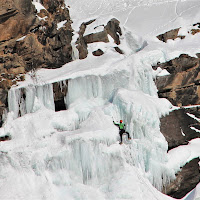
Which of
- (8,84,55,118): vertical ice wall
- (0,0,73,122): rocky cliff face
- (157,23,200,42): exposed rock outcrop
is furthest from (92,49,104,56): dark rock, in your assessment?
(8,84,55,118): vertical ice wall

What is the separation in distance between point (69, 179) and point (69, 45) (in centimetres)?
848

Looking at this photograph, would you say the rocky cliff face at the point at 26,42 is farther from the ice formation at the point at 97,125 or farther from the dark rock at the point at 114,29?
the dark rock at the point at 114,29

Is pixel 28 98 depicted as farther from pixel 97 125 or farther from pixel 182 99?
pixel 182 99

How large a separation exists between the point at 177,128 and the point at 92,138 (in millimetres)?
4270

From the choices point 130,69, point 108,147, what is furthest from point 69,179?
point 130,69

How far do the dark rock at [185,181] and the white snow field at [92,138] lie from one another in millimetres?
333

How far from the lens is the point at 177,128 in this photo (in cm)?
1330

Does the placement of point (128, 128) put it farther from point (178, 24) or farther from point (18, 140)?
point (178, 24)

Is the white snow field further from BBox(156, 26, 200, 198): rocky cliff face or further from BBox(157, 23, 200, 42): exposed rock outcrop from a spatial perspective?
BBox(157, 23, 200, 42): exposed rock outcrop

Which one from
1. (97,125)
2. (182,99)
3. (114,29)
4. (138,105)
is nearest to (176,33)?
(114,29)

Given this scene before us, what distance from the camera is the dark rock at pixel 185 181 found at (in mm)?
12094

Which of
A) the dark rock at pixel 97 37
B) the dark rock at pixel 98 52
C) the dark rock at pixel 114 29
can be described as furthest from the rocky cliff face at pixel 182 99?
the dark rock at pixel 114 29

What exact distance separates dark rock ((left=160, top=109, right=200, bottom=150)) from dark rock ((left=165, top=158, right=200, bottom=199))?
43.6 inches

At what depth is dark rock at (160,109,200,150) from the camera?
12859mm
